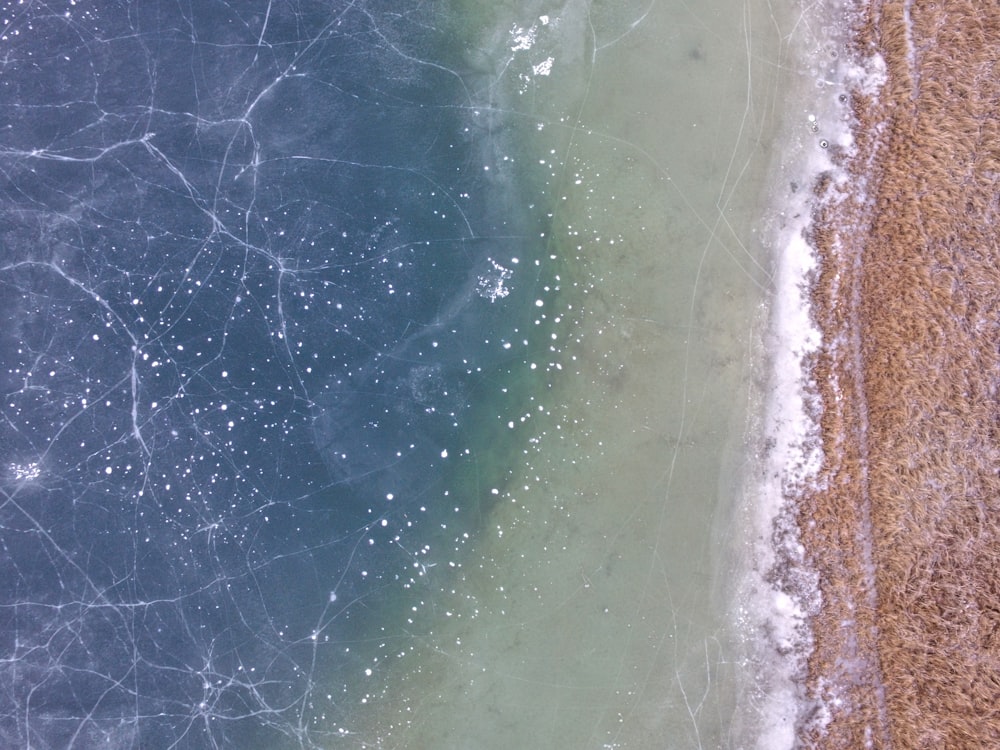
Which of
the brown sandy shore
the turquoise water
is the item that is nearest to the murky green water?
the turquoise water

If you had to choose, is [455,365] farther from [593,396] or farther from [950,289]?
[950,289]

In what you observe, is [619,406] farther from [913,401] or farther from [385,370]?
[913,401]

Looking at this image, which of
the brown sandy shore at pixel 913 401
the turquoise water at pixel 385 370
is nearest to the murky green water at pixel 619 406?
the turquoise water at pixel 385 370

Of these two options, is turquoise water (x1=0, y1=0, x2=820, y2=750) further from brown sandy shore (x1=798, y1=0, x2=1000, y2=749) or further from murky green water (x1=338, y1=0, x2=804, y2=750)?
brown sandy shore (x1=798, y1=0, x2=1000, y2=749)

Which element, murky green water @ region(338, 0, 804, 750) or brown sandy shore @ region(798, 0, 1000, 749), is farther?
murky green water @ region(338, 0, 804, 750)

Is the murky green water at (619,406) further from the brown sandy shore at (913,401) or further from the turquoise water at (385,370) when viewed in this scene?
the brown sandy shore at (913,401)

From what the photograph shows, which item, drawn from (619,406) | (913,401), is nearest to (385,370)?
(619,406)
